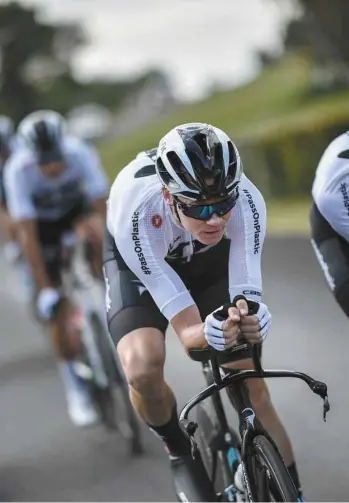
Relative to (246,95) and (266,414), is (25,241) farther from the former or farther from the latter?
(246,95)

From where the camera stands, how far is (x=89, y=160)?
737 centimetres

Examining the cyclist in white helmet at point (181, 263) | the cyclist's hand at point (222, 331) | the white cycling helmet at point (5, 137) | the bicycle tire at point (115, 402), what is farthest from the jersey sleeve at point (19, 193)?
the cyclist's hand at point (222, 331)

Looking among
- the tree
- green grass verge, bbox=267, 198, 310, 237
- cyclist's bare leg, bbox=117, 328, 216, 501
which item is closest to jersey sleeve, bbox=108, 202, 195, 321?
cyclist's bare leg, bbox=117, 328, 216, 501

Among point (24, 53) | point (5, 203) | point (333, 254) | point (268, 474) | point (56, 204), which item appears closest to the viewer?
point (268, 474)

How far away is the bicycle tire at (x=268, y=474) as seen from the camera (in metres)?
3.30

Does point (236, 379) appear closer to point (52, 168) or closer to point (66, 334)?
point (66, 334)

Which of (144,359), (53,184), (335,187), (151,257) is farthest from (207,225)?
(53,184)

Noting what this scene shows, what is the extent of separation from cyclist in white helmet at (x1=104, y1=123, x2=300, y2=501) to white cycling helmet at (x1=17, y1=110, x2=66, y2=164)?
234 cm

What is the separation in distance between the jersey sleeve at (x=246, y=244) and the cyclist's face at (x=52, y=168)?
324cm

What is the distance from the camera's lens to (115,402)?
6406 mm

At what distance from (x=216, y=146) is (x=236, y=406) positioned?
1.00 m

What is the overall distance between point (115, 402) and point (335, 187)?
2420 millimetres

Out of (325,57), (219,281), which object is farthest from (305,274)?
(325,57)

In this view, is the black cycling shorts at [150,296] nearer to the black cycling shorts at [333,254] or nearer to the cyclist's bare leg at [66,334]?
the black cycling shorts at [333,254]
